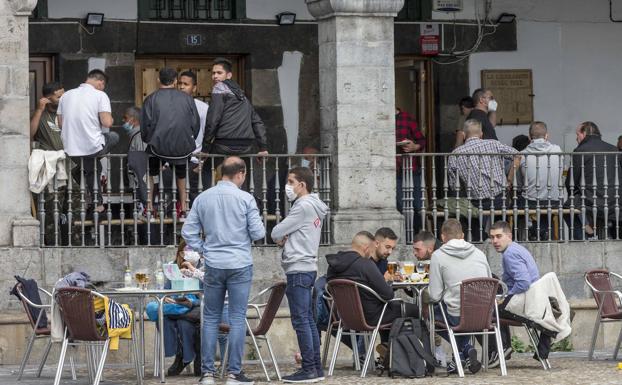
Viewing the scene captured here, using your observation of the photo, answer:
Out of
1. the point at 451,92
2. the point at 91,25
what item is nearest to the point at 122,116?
the point at 91,25

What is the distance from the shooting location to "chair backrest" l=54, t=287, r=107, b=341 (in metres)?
14.4

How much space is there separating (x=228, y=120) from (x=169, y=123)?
65 centimetres

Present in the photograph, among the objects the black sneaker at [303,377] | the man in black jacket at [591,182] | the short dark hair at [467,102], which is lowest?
the black sneaker at [303,377]

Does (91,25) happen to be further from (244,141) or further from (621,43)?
(621,43)

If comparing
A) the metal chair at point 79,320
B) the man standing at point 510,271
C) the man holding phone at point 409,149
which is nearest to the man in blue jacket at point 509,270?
the man standing at point 510,271

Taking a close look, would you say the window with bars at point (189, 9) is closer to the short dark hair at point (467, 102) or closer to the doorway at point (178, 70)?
the doorway at point (178, 70)

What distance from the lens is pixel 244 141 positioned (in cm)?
1775

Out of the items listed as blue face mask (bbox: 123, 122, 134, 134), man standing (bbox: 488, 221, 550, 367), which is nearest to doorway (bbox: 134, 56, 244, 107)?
blue face mask (bbox: 123, 122, 134, 134)

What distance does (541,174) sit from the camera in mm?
18812

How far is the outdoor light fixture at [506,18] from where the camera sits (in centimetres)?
2156

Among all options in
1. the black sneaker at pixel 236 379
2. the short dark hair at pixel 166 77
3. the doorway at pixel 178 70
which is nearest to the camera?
the black sneaker at pixel 236 379

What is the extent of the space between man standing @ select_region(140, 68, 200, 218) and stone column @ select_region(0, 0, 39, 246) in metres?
1.15

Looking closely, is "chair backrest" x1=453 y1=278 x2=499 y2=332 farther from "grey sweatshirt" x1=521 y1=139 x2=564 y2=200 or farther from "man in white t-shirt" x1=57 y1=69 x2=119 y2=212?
"man in white t-shirt" x1=57 y1=69 x2=119 y2=212

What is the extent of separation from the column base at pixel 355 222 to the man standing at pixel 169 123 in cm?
163
